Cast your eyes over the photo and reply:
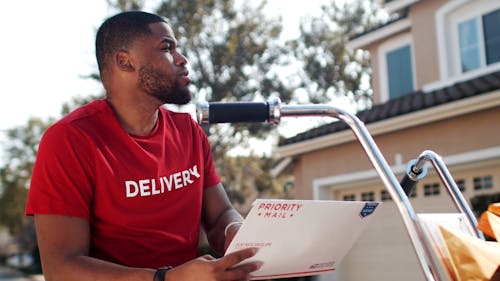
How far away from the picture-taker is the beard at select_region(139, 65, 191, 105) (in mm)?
2559

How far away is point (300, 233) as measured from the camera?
205 centimetres

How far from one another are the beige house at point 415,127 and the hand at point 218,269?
25.4 feet

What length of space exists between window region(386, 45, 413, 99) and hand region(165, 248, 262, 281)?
12211mm

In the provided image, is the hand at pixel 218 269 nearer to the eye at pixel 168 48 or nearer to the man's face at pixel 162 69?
the man's face at pixel 162 69

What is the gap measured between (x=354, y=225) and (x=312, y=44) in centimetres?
2642

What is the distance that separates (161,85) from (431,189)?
9.12 m

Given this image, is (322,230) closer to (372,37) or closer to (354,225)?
(354,225)

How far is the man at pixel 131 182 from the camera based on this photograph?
220 cm

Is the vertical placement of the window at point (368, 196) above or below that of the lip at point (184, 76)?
below

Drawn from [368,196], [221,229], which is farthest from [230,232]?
[368,196]

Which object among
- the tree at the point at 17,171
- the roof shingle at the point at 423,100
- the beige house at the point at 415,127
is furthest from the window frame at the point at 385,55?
the tree at the point at 17,171

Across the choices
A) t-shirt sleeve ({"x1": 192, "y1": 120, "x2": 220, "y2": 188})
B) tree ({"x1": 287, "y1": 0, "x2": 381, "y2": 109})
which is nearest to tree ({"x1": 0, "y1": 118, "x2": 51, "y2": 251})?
tree ({"x1": 287, "y1": 0, "x2": 381, "y2": 109})

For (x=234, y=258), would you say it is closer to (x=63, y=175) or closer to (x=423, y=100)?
(x=63, y=175)

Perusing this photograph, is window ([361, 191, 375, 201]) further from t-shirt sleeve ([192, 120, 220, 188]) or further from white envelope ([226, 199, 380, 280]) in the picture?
white envelope ([226, 199, 380, 280])
